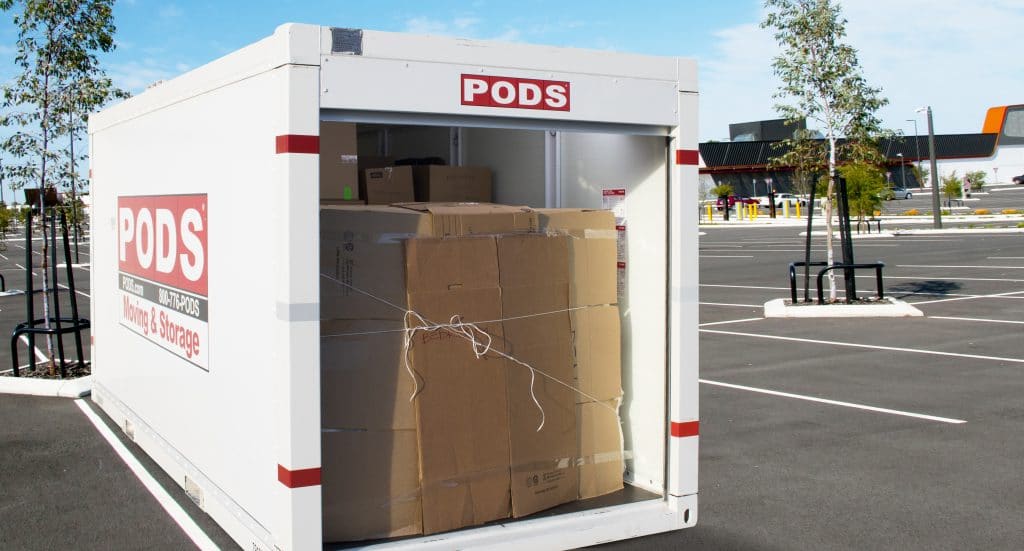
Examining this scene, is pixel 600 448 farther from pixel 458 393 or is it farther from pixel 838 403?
pixel 838 403

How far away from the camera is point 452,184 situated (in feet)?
19.4

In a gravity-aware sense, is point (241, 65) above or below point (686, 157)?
above

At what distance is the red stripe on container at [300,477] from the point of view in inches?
155

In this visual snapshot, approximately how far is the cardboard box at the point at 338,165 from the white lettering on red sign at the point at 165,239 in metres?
0.68

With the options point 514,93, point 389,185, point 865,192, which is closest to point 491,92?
point 514,93

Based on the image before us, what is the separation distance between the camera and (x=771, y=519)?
18.7 feet

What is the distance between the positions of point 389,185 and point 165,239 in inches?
51.0

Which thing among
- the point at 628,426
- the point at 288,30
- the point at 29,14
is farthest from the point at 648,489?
the point at 29,14

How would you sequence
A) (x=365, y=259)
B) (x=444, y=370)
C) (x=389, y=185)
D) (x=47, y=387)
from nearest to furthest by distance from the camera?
(x=365, y=259) < (x=444, y=370) < (x=389, y=185) < (x=47, y=387)

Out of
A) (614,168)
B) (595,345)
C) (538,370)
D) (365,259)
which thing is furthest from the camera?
(614,168)

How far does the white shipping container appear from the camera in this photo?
3.91 m

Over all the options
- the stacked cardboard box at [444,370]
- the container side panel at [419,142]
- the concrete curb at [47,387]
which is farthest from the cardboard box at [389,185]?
the concrete curb at [47,387]

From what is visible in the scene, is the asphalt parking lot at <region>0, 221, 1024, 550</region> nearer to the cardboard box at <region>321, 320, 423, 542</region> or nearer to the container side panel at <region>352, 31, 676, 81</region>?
the cardboard box at <region>321, 320, 423, 542</region>

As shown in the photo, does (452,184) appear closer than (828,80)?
Yes
